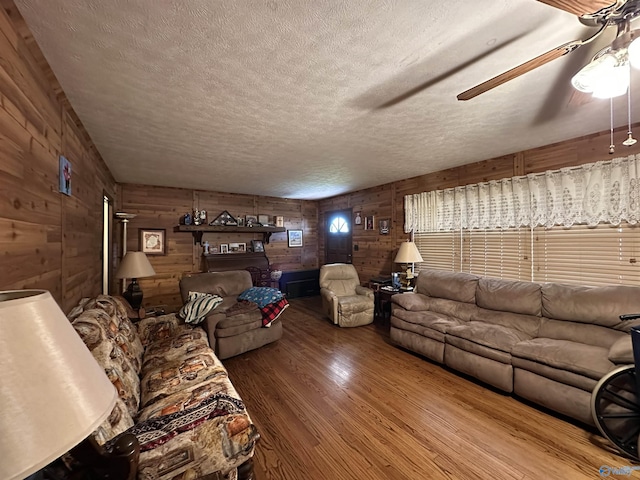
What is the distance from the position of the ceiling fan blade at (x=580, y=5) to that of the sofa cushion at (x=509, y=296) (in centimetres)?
261

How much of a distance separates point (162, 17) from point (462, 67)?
1684 mm

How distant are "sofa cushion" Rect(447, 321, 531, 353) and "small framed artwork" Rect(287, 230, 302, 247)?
182 inches

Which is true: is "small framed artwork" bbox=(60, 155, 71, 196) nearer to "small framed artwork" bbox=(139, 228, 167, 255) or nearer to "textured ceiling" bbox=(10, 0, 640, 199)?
"textured ceiling" bbox=(10, 0, 640, 199)

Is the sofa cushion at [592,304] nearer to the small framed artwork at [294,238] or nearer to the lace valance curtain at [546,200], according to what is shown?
the lace valance curtain at [546,200]

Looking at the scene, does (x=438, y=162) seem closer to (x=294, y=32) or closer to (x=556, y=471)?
(x=294, y=32)

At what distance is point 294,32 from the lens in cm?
134

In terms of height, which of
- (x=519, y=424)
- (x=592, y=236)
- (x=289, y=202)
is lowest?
(x=519, y=424)

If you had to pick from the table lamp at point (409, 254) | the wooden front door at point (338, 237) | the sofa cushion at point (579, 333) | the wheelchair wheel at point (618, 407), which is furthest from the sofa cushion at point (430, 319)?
the wooden front door at point (338, 237)

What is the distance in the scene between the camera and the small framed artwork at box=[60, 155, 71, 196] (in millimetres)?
1783

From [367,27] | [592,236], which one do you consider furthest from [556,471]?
[367,27]

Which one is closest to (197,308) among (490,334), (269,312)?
(269,312)

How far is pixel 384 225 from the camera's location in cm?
525

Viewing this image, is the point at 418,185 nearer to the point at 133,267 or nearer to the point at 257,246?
the point at 257,246

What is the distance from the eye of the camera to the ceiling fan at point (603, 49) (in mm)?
1018
